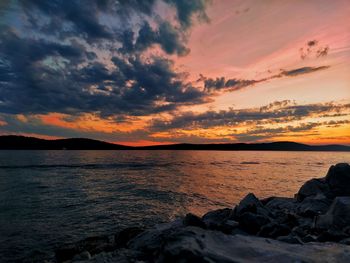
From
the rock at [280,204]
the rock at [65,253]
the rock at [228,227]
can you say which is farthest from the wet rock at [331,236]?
the rock at [65,253]

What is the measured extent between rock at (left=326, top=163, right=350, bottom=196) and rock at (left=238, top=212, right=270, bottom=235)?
9308 millimetres

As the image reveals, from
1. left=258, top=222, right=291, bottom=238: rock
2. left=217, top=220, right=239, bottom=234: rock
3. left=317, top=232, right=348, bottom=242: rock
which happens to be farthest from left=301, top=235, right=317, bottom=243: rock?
left=217, top=220, right=239, bottom=234: rock

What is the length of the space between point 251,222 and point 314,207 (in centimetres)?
643

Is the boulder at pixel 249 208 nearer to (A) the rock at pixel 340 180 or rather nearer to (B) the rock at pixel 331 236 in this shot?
(B) the rock at pixel 331 236

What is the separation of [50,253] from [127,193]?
19463mm

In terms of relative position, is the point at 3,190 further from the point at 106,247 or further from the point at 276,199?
the point at 276,199

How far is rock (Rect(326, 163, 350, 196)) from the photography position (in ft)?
65.6

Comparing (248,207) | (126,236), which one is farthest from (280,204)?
(126,236)

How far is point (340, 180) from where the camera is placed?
20.5 m

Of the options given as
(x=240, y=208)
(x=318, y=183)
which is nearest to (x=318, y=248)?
(x=240, y=208)

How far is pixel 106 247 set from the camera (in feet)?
43.7

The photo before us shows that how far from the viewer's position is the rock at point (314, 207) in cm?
1722

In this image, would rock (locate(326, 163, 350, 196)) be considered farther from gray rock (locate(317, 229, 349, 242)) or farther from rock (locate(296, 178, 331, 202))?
gray rock (locate(317, 229, 349, 242))

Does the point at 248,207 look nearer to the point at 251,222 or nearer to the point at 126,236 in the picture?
the point at 251,222
